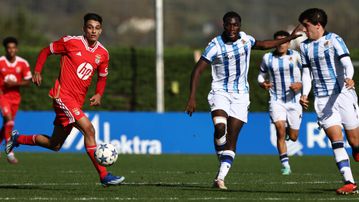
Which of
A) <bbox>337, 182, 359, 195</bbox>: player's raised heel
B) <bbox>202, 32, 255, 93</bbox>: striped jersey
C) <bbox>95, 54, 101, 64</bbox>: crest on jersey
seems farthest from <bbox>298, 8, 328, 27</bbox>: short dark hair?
<bbox>95, 54, 101, 64</bbox>: crest on jersey

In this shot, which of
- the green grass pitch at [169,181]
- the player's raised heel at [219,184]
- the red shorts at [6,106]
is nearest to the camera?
the green grass pitch at [169,181]

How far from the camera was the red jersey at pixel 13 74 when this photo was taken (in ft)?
73.7

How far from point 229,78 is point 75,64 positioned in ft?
7.03

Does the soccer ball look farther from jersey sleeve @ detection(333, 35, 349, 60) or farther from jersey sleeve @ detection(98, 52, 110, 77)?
jersey sleeve @ detection(333, 35, 349, 60)

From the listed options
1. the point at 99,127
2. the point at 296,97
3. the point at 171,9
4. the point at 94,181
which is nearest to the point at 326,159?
the point at 296,97

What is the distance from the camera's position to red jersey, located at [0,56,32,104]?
2247 centimetres

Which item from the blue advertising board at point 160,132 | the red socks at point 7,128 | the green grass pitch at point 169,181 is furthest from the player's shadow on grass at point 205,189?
the blue advertising board at point 160,132

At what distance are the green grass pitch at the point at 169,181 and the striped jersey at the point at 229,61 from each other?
4.64 ft

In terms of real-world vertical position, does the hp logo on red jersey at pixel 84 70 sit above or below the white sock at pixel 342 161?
above

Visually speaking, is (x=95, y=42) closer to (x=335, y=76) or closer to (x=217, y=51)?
(x=217, y=51)

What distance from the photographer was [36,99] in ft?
101

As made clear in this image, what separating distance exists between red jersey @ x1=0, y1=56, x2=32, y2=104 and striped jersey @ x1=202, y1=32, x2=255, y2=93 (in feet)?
31.3

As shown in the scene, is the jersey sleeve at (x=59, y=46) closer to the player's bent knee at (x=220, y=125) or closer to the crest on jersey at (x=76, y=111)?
the crest on jersey at (x=76, y=111)

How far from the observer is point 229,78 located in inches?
542
